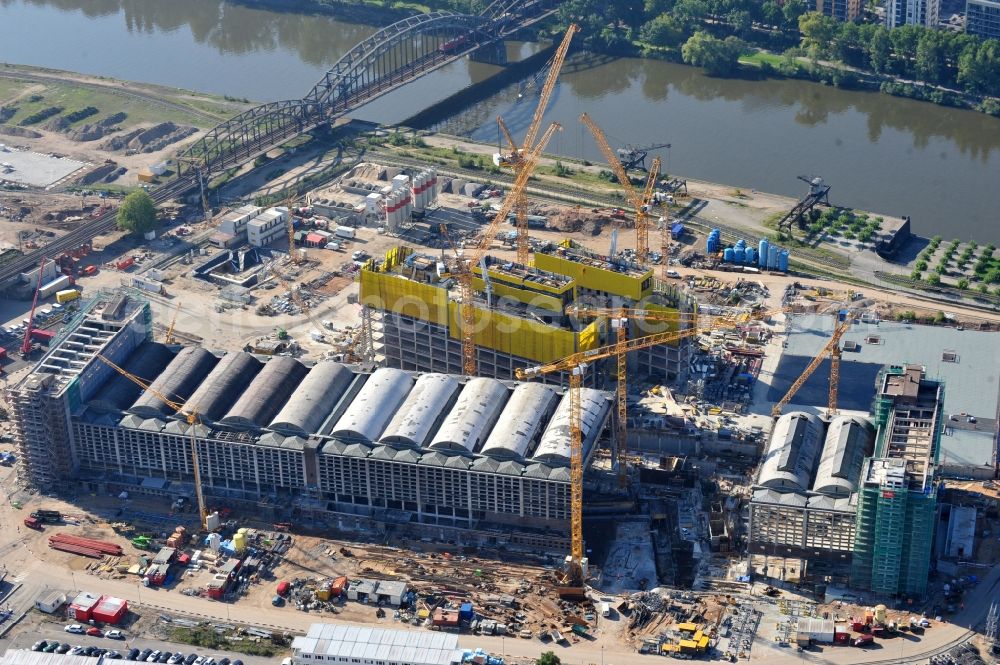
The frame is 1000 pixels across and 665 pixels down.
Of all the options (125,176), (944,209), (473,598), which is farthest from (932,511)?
(125,176)

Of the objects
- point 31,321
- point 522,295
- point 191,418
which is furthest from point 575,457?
point 31,321

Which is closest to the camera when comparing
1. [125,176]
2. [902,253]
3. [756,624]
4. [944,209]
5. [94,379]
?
[756,624]

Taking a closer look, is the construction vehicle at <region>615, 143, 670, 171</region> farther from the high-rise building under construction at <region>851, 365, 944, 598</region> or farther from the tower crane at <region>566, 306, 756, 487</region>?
the high-rise building under construction at <region>851, 365, 944, 598</region>

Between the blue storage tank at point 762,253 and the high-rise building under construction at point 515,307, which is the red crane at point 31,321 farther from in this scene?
the blue storage tank at point 762,253

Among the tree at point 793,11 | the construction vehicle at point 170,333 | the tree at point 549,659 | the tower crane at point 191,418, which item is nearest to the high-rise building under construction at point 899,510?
the tree at point 549,659

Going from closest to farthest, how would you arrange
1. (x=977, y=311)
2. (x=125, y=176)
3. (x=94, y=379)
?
1. (x=94, y=379)
2. (x=977, y=311)
3. (x=125, y=176)

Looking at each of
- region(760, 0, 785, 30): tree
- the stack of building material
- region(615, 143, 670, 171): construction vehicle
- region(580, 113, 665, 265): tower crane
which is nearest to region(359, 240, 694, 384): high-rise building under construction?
region(580, 113, 665, 265): tower crane

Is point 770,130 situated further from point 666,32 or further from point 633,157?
point 666,32

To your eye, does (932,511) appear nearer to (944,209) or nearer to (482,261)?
(482,261)
